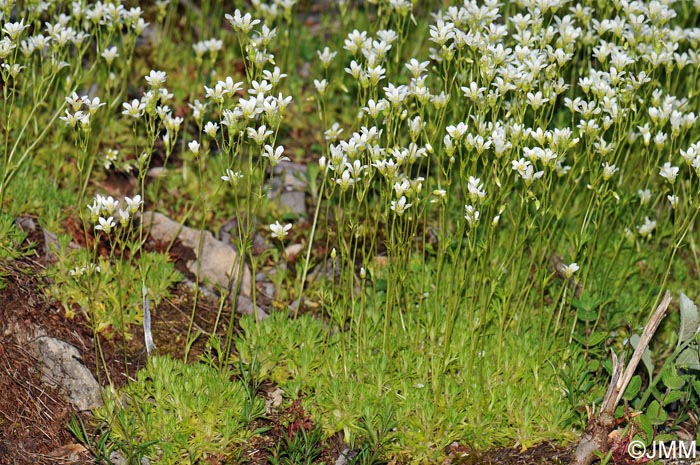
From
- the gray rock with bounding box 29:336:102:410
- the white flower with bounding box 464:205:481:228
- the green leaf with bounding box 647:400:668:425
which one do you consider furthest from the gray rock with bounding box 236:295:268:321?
the green leaf with bounding box 647:400:668:425

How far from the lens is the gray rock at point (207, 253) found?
5.33 meters

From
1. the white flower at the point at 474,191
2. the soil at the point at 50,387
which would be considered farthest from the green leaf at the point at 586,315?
the white flower at the point at 474,191

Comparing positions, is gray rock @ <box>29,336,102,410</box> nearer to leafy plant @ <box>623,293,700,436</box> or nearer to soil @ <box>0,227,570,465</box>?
soil @ <box>0,227,570,465</box>

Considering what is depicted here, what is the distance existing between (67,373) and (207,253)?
129cm

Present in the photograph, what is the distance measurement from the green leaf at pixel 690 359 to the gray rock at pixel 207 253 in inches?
97.7

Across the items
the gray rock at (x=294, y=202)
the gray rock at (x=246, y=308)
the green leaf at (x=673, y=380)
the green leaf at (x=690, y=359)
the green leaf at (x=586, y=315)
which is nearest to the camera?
the green leaf at (x=673, y=380)

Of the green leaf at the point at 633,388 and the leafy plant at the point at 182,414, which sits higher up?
the green leaf at the point at 633,388

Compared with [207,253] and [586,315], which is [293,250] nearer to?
[207,253]

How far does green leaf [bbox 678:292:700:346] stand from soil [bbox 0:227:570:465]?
84 cm

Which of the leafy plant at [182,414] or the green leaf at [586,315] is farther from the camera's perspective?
the green leaf at [586,315]

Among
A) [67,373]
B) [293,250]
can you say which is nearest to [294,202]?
[293,250]

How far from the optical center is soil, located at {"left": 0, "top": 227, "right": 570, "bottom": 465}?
4.09 meters

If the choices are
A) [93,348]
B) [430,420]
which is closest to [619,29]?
[430,420]

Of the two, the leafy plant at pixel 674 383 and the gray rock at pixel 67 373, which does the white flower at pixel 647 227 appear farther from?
the gray rock at pixel 67 373
